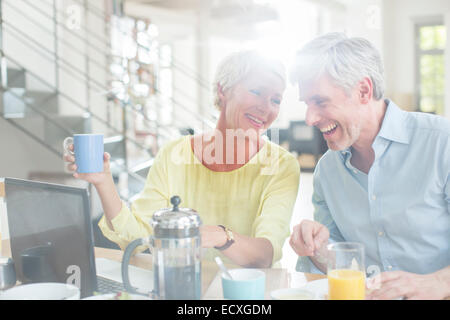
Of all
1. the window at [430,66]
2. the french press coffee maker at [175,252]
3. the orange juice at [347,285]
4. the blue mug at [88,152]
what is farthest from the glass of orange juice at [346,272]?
the window at [430,66]

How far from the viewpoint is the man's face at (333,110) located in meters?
1.20

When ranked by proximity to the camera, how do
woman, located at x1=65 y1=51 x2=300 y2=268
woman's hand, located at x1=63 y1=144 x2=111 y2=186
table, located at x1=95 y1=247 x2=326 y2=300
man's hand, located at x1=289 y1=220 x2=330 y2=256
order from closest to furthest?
table, located at x1=95 y1=247 x2=326 y2=300 < man's hand, located at x1=289 y1=220 x2=330 y2=256 < woman's hand, located at x1=63 y1=144 x2=111 y2=186 < woman, located at x1=65 y1=51 x2=300 y2=268

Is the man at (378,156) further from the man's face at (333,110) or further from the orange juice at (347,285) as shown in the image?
the orange juice at (347,285)

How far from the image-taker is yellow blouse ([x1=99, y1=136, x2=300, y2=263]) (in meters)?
1.39

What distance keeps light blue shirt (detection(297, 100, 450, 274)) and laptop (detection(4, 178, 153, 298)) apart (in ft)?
1.92

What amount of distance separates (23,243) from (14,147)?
8.61 ft

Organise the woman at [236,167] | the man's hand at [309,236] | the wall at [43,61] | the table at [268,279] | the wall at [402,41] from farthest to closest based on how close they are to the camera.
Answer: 1. the wall at [402,41]
2. the wall at [43,61]
3. the woman at [236,167]
4. the man's hand at [309,236]
5. the table at [268,279]

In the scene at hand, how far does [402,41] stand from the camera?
8680 mm

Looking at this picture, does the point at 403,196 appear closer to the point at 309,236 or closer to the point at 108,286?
the point at 309,236

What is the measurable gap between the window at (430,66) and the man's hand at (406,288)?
839 cm

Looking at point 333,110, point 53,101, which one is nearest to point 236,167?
point 333,110

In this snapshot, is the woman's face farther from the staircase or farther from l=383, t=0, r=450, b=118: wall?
l=383, t=0, r=450, b=118: wall

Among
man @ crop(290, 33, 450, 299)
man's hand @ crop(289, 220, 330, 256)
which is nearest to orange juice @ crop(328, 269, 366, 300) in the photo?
man's hand @ crop(289, 220, 330, 256)

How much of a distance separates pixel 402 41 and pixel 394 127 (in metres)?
8.15
